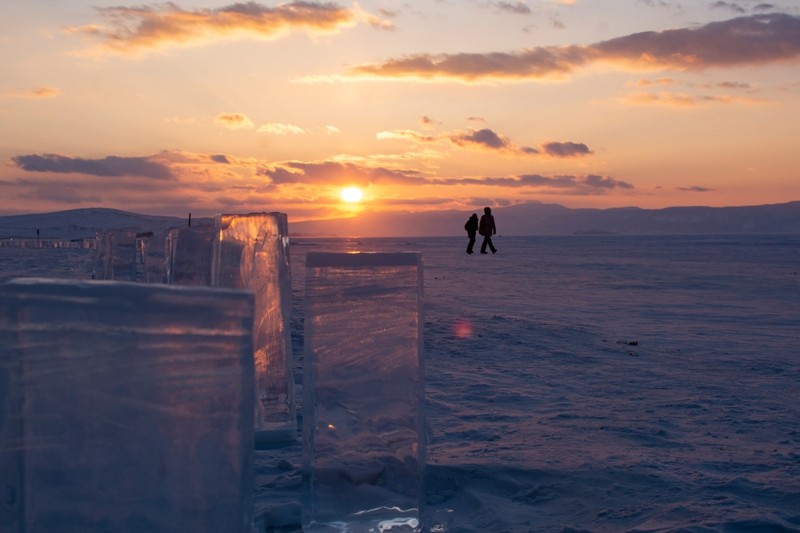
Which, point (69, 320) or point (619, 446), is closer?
point (69, 320)

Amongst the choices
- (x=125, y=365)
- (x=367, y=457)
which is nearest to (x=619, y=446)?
(x=367, y=457)

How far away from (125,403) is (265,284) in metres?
2.20

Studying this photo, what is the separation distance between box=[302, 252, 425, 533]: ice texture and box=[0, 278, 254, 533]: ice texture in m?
0.87

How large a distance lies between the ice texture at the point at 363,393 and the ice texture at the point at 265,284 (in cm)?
125

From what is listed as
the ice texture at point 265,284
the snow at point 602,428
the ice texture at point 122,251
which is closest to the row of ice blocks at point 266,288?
the ice texture at point 265,284

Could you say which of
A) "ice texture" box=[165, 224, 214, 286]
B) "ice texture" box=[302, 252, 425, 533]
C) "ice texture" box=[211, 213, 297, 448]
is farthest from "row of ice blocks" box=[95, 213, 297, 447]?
"ice texture" box=[302, 252, 425, 533]

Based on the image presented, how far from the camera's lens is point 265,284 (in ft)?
13.2

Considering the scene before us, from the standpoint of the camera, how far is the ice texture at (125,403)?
5.97 ft

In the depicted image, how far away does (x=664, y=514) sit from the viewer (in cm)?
308

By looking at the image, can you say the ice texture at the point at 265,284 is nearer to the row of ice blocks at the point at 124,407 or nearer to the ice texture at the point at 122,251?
the row of ice blocks at the point at 124,407

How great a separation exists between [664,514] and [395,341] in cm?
131

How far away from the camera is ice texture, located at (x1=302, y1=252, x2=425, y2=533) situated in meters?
2.75

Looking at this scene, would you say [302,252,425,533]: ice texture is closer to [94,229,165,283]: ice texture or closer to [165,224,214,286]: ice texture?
[165,224,214,286]: ice texture

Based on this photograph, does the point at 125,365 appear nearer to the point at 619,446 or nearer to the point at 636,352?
the point at 619,446
